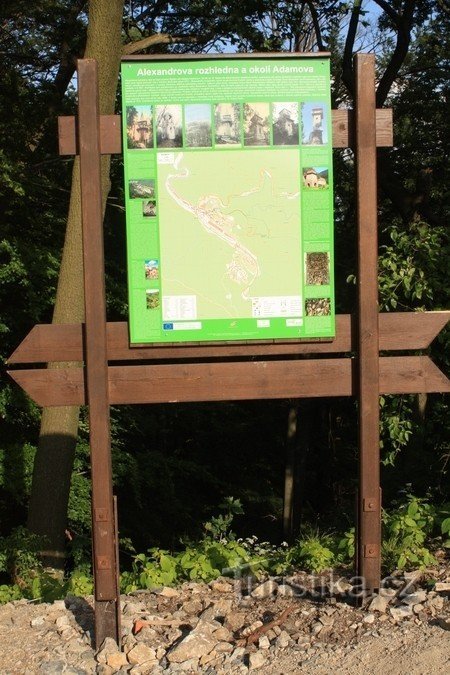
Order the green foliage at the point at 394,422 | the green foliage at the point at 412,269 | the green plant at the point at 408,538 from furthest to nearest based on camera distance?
1. the green foliage at the point at 412,269
2. the green foliage at the point at 394,422
3. the green plant at the point at 408,538

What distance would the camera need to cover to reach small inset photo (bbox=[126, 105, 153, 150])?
4.43 m

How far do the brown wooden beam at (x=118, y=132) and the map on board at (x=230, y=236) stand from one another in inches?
12.2

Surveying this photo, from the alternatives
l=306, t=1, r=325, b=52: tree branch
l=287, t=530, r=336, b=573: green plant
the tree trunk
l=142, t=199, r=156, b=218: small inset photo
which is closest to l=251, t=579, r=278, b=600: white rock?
l=287, t=530, r=336, b=573: green plant

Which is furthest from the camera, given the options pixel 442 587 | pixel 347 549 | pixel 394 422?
pixel 394 422

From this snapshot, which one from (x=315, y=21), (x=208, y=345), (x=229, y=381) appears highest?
(x=315, y=21)

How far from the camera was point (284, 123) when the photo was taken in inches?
176

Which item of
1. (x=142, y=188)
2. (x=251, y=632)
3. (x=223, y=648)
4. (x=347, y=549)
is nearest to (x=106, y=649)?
(x=223, y=648)

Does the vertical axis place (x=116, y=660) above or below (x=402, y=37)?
below

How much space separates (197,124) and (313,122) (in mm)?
636

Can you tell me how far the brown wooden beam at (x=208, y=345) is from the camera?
452 cm

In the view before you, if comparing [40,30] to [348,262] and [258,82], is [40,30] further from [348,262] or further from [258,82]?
[258,82]

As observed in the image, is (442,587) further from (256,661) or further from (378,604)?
(256,661)

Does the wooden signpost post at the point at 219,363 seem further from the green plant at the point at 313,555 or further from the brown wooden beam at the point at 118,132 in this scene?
the green plant at the point at 313,555

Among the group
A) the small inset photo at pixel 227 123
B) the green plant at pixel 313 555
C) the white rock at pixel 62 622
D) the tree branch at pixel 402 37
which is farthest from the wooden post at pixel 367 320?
the tree branch at pixel 402 37
